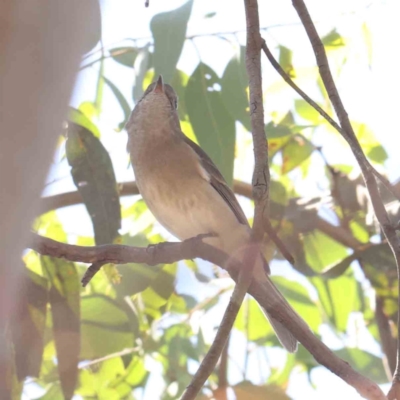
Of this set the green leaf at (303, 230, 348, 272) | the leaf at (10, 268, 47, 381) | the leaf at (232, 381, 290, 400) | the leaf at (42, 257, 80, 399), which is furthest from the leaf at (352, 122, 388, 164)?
the leaf at (10, 268, 47, 381)

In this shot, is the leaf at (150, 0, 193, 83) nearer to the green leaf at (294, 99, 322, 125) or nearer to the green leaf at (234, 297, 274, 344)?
the green leaf at (294, 99, 322, 125)

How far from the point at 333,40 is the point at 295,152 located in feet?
1.41

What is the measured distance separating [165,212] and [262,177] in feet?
2.88

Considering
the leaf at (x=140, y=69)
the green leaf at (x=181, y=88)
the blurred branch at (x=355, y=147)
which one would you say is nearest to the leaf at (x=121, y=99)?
the leaf at (x=140, y=69)

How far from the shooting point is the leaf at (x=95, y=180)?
1837 millimetres

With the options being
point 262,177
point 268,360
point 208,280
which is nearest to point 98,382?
point 208,280

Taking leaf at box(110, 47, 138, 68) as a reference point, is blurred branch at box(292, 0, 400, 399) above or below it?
below

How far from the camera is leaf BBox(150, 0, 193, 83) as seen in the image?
1.94 m

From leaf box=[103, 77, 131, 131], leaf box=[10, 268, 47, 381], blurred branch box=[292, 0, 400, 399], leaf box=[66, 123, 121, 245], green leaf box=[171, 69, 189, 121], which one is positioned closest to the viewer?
blurred branch box=[292, 0, 400, 399]

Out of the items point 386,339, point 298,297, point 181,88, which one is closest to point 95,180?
point 181,88

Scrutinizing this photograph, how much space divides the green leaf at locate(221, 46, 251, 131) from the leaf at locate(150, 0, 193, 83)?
0.66ft

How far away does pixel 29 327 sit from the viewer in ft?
5.73

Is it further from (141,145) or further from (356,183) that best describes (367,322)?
(141,145)

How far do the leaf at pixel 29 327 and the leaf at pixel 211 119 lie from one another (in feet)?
2.09
